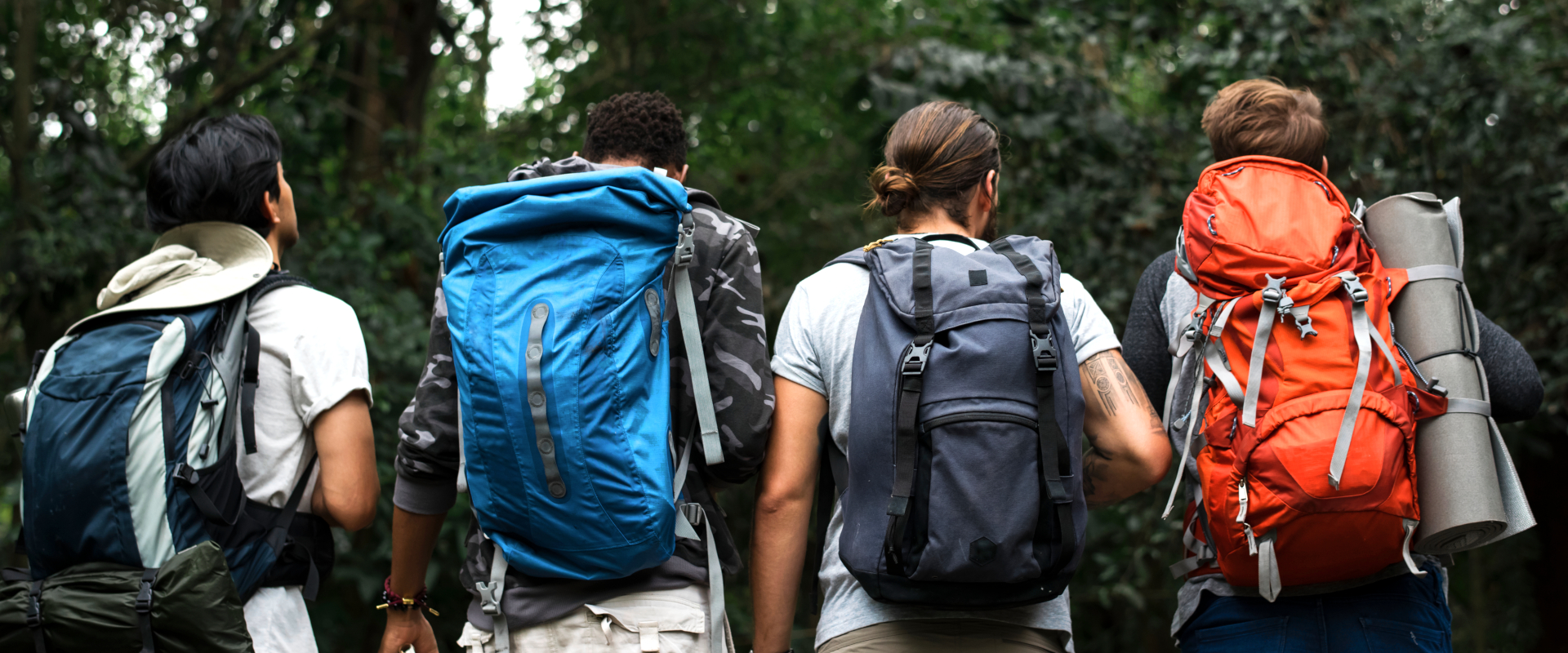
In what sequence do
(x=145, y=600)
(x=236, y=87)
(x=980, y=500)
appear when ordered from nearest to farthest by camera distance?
(x=980, y=500), (x=145, y=600), (x=236, y=87)

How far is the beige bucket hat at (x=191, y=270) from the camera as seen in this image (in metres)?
2.14

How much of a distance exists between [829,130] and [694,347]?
5237 millimetres

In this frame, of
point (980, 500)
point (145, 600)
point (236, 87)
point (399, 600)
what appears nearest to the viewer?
point (980, 500)

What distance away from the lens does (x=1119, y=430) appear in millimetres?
2047

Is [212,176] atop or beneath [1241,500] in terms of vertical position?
atop

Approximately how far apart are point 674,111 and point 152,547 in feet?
4.03

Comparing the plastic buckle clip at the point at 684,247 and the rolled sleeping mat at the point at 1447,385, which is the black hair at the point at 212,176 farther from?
the rolled sleeping mat at the point at 1447,385

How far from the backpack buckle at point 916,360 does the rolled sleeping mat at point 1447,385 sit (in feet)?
3.04

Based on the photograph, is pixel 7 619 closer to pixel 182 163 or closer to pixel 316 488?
pixel 316 488

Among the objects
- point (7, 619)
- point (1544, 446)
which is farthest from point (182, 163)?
point (1544, 446)

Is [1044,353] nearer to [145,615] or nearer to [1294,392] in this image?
[1294,392]

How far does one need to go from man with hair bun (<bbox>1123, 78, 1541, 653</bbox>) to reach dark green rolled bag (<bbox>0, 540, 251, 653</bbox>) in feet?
5.75

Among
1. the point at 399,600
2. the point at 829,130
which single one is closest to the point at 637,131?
the point at 399,600

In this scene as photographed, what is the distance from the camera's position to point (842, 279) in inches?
84.7
